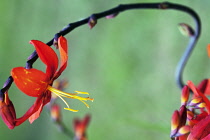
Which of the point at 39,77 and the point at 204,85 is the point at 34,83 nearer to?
the point at 39,77

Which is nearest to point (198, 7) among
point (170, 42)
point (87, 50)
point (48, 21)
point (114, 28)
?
point (170, 42)

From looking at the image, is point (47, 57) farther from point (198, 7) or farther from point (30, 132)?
point (30, 132)

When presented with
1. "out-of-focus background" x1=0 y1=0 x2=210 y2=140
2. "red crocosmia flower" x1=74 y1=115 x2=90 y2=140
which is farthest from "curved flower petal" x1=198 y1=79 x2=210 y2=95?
"out-of-focus background" x1=0 y1=0 x2=210 y2=140

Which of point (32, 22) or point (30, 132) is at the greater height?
point (32, 22)

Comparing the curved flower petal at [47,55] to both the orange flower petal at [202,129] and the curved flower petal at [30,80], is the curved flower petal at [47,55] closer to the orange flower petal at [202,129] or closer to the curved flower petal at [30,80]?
the curved flower petal at [30,80]

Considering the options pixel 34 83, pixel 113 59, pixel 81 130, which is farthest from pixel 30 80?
pixel 113 59
